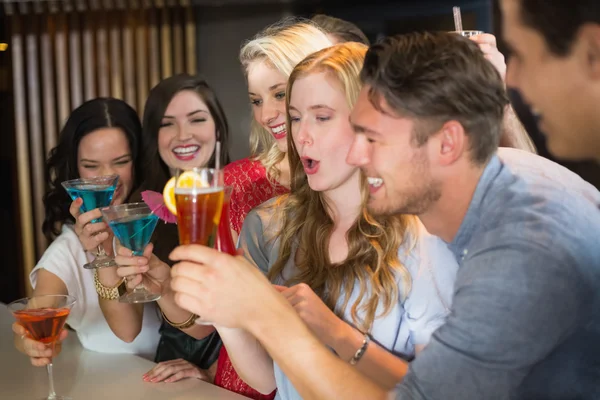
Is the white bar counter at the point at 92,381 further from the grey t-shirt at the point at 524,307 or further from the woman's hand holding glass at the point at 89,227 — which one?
the grey t-shirt at the point at 524,307

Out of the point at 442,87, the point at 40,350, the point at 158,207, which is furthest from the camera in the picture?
the point at 40,350

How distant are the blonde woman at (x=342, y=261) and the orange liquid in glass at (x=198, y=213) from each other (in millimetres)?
399

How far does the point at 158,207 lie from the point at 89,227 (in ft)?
2.28

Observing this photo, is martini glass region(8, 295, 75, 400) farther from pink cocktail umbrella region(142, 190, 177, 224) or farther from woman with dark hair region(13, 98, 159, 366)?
woman with dark hair region(13, 98, 159, 366)

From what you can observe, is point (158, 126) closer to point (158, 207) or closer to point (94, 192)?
point (94, 192)

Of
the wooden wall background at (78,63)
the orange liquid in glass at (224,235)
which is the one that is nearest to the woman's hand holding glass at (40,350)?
the orange liquid in glass at (224,235)

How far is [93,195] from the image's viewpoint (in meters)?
2.43

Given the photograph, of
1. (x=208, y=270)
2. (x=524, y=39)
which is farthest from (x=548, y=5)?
(x=208, y=270)

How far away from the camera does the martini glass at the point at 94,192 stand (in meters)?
2.41

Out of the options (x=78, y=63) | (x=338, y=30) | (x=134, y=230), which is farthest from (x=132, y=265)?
(x=78, y=63)

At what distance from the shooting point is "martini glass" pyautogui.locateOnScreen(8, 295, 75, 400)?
195 cm

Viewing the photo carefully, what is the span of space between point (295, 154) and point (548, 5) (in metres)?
1.13

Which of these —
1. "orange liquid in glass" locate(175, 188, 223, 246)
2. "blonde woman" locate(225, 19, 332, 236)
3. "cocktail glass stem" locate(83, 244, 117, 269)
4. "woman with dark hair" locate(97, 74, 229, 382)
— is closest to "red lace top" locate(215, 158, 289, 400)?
"blonde woman" locate(225, 19, 332, 236)

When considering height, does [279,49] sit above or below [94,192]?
above
